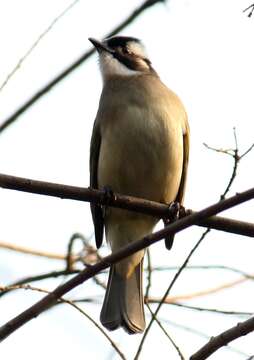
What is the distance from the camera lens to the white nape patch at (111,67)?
6309mm

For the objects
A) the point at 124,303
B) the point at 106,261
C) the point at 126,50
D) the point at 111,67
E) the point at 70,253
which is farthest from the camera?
the point at 126,50

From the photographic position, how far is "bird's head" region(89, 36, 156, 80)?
20.9 feet

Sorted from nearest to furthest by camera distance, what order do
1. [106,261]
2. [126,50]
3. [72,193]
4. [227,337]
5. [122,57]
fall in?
[106,261]
[227,337]
[72,193]
[122,57]
[126,50]

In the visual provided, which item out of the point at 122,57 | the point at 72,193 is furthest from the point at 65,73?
the point at 122,57

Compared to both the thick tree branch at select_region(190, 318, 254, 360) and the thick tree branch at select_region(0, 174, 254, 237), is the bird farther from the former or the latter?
the thick tree branch at select_region(190, 318, 254, 360)

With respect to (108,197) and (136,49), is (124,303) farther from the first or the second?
(136,49)

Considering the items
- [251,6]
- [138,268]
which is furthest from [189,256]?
[138,268]

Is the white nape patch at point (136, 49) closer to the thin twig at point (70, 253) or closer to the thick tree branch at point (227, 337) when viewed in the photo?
the thin twig at point (70, 253)

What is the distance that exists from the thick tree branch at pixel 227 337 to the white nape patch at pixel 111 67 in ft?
11.3

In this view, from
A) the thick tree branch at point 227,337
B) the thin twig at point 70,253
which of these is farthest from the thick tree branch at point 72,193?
the thin twig at point 70,253

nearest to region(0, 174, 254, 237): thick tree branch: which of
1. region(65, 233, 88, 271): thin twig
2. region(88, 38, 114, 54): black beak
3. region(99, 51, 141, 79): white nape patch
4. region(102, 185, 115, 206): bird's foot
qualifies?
region(102, 185, 115, 206): bird's foot

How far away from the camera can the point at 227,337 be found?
126 inches

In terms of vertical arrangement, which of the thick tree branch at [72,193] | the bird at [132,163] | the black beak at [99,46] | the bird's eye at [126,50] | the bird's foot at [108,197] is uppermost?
the bird's eye at [126,50]

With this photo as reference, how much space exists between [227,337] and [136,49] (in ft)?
13.2
